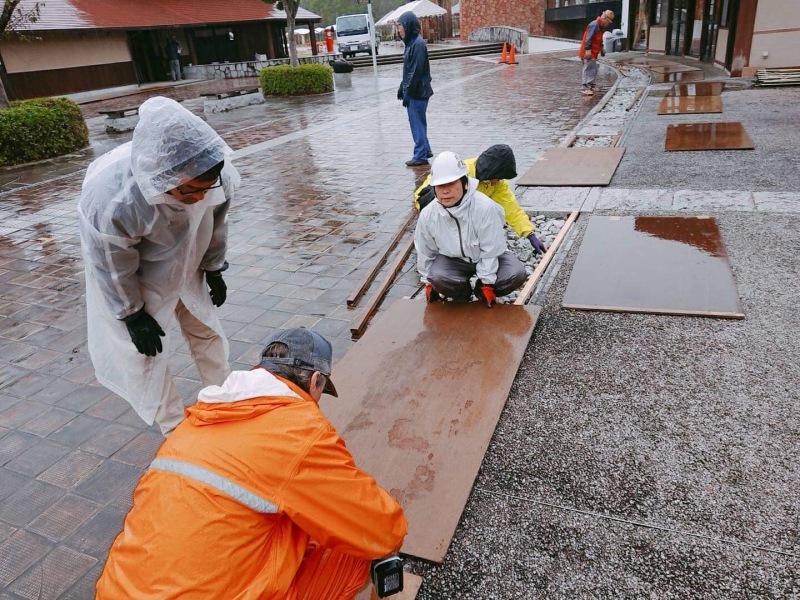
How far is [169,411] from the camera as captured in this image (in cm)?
281

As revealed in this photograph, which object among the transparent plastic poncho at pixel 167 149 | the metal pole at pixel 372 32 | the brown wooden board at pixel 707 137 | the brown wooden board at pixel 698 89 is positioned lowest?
the brown wooden board at pixel 707 137

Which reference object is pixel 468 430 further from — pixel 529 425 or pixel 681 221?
pixel 681 221

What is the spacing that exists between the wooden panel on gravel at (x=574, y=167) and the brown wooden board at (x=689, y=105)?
2.82 metres

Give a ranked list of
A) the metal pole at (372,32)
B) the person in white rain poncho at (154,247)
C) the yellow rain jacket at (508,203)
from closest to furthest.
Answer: the person in white rain poncho at (154,247) → the yellow rain jacket at (508,203) → the metal pole at (372,32)

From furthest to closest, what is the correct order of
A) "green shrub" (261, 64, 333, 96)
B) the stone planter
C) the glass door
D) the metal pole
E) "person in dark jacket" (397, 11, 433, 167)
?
the stone planter, the metal pole, "green shrub" (261, 64, 333, 96), the glass door, "person in dark jacket" (397, 11, 433, 167)

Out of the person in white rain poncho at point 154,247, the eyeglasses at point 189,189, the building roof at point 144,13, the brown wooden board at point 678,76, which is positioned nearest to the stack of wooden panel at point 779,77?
the brown wooden board at point 678,76

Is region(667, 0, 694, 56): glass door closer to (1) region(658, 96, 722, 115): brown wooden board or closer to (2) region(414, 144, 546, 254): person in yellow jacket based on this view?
(1) region(658, 96, 722, 115): brown wooden board

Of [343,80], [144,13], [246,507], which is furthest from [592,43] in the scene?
[144,13]

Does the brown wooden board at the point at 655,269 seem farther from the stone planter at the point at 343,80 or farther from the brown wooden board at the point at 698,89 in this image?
the stone planter at the point at 343,80

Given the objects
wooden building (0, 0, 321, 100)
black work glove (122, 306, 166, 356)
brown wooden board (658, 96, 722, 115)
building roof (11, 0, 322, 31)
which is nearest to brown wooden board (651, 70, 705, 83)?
brown wooden board (658, 96, 722, 115)

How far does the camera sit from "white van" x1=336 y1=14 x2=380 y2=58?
92.5 feet

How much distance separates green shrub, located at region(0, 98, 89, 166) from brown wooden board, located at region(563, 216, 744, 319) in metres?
10.5

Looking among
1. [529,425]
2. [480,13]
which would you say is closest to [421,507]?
[529,425]

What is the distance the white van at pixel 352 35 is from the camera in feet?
92.5
